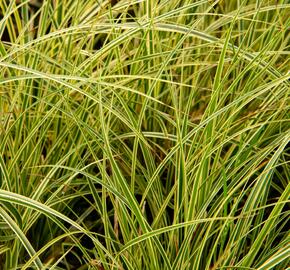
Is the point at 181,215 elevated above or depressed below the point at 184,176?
below

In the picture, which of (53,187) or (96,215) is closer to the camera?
(53,187)

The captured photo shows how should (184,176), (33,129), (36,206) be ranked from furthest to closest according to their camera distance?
(33,129) → (184,176) → (36,206)

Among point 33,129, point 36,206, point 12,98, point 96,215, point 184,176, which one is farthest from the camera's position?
point 96,215

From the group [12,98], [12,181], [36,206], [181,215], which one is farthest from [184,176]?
[12,98]

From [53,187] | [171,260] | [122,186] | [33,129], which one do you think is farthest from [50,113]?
[171,260]

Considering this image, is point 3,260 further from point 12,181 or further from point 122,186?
point 122,186

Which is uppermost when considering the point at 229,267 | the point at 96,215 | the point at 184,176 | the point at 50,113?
the point at 50,113

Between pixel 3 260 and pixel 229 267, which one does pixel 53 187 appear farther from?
pixel 229 267
